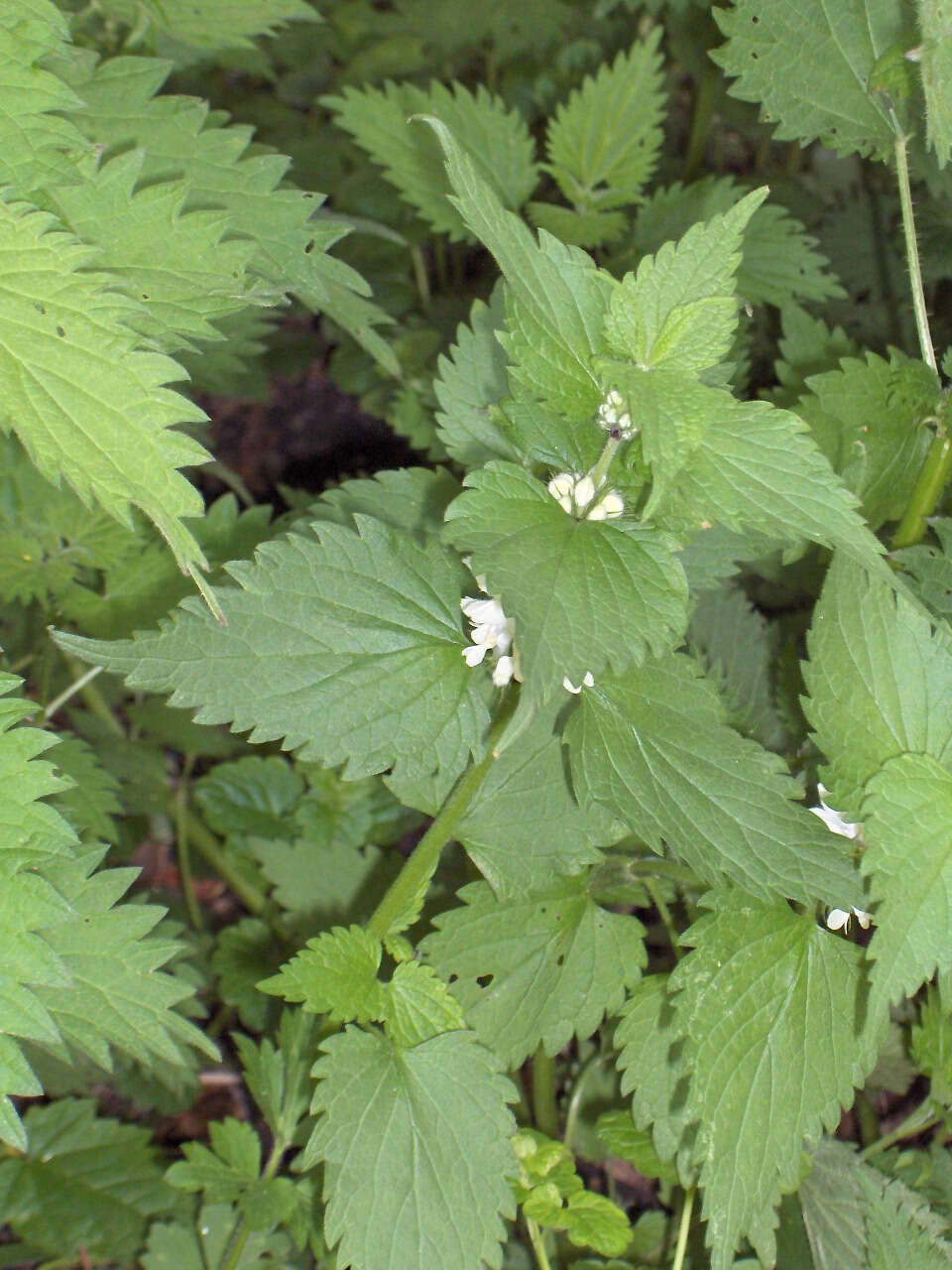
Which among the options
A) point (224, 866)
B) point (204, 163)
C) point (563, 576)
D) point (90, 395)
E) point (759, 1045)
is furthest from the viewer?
point (224, 866)

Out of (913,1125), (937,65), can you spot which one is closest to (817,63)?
(937,65)

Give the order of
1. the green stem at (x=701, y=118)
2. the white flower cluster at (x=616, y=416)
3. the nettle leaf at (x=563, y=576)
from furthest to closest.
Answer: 1. the green stem at (x=701, y=118)
2. the white flower cluster at (x=616, y=416)
3. the nettle leaf at (x=563, y=576)

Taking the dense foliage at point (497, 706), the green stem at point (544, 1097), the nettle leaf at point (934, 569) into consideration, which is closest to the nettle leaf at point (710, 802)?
the dense foliage at point (497, 706)

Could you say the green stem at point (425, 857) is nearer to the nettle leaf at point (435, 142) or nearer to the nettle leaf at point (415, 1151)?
the nettle leaf at point (415, 1151)

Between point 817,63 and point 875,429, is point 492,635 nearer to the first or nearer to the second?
point 875,429

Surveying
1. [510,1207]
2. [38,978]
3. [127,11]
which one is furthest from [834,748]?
[127,11]

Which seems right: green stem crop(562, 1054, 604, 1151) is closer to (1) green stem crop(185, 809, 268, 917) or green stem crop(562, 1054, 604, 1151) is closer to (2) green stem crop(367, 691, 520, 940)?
(2) green stem crop(367, 691, 520, 940)

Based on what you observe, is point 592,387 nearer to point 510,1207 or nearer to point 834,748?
point 834,748
